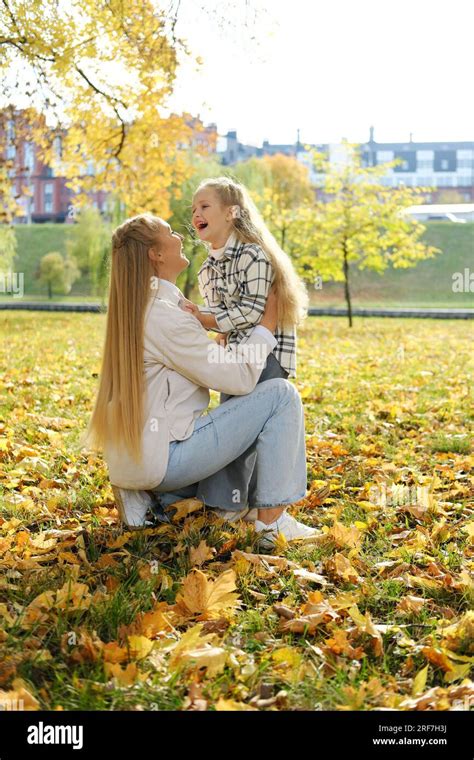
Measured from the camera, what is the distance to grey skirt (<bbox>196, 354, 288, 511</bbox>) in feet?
11.4

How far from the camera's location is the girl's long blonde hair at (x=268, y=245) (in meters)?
3.54

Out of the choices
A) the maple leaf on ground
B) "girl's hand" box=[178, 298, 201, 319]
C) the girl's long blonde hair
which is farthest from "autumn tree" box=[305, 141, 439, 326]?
the maple leaf on ground

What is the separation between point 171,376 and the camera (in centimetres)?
329

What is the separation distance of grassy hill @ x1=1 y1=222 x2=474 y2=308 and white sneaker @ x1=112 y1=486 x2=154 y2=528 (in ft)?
103

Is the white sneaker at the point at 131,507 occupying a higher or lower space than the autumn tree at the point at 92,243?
lower

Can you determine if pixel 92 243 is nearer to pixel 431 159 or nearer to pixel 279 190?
pixel 279 190

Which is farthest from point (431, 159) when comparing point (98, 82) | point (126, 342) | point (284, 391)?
point (126, 342)

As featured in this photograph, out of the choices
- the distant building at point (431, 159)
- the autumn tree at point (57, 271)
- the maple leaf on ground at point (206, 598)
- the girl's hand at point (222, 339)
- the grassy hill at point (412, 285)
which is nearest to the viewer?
the maple leaf on ground at point (206, 598)

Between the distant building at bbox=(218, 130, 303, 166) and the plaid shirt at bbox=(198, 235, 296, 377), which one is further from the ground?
the distant building at bbox=(218, 130, 303, 166)

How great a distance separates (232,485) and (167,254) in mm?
997

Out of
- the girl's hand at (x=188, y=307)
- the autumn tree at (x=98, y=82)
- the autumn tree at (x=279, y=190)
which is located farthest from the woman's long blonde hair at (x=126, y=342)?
the autumn tree at (x=279, y=190)

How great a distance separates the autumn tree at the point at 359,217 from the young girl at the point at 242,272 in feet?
49.2

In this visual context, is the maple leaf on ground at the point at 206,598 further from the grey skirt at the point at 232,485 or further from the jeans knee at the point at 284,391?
the jeans knee at the point at 284,391

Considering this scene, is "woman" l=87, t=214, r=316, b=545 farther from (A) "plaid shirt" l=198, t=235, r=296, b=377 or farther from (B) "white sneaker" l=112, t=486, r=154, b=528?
(A) "plaid shirt" l=198, t=235, r=296, b=377
